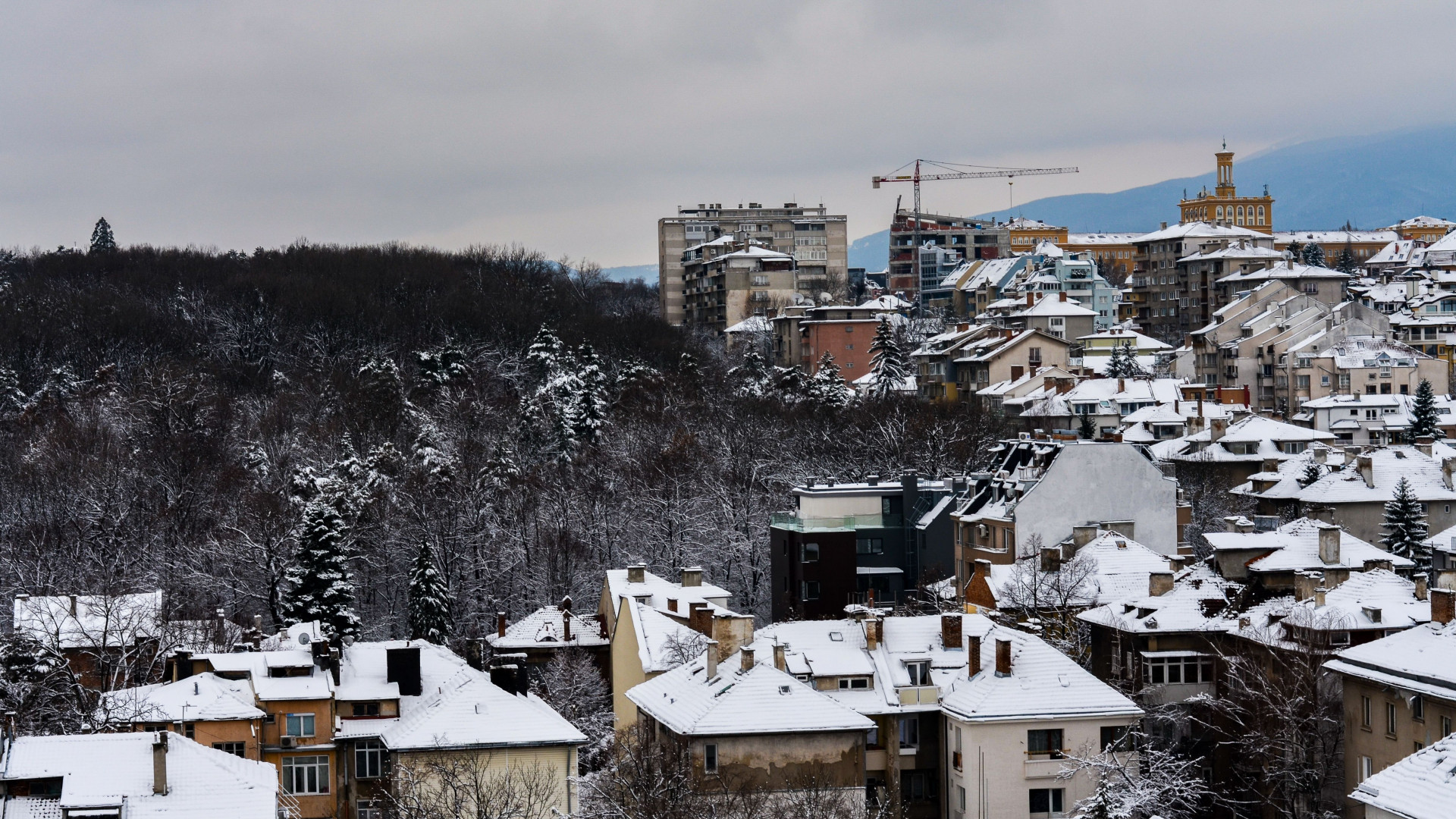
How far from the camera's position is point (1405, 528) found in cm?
7406

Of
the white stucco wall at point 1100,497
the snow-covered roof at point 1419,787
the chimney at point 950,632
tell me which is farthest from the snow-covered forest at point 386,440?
the snow-covered roof at point 1419,787

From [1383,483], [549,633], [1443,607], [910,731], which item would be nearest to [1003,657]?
[910,731]

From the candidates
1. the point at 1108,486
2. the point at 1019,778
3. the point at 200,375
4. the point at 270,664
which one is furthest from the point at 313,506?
the point at 200,375

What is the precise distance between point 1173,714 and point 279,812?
2065 cm

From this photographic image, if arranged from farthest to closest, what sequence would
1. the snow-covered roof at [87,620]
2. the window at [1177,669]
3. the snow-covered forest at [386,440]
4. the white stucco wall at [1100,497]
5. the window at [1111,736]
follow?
1. the snow-covered forest at [386,440]
2. the white stucco wall at [1100,497]
3. the snow-covered roof at [87,620]
4. the window at [1177,669]
5. the window at [1111,736]

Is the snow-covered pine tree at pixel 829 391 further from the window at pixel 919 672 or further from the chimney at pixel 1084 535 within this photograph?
the window at pixel 919 672

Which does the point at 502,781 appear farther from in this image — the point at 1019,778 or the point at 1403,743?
the point at 1403,743

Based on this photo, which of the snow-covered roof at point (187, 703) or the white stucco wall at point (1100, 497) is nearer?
the snow-covered roof at point (187, 703)

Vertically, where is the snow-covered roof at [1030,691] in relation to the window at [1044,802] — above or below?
above

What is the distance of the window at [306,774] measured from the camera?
145 feet

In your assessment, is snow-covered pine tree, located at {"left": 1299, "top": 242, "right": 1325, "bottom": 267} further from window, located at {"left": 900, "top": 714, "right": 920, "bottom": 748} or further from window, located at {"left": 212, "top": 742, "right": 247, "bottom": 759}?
window, located at {"left": 212, "top": 742, "right": 247, "bottom": 759}

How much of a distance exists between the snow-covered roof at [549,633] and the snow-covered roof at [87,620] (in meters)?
9.96

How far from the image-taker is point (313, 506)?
218 feet

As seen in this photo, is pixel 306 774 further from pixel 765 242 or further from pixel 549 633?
pixel 765 242
